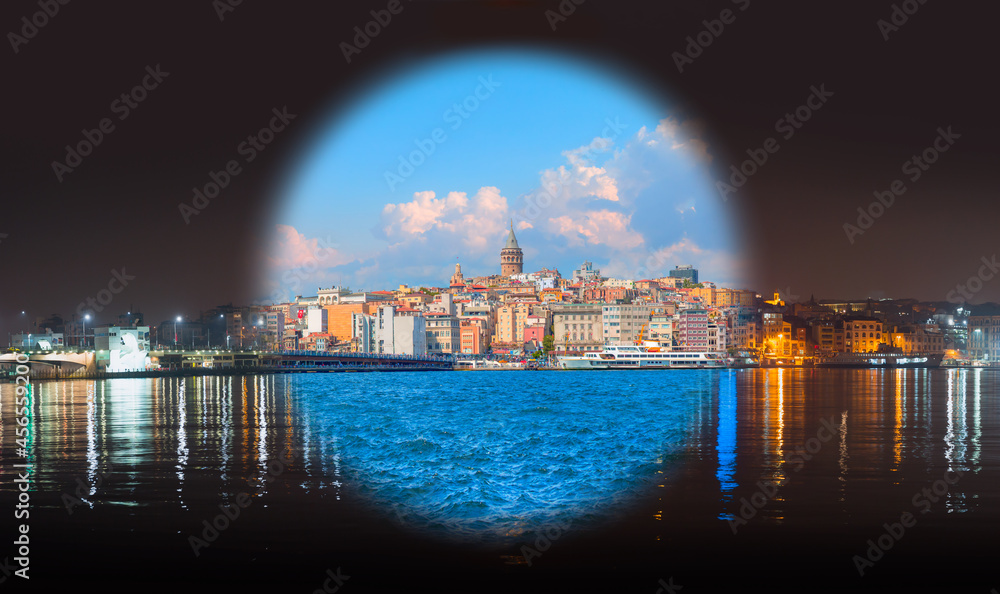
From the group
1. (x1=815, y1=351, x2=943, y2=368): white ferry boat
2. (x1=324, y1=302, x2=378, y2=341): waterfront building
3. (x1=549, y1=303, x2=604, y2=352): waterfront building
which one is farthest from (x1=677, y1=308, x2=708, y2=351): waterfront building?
(x1=324, y1=302, x2=378, y2=341): waterfront building

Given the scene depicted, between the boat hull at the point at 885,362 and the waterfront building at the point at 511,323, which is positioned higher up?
the waterfront building at the point at 511,323

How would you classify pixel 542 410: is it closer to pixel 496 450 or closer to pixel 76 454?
pixel 496 450

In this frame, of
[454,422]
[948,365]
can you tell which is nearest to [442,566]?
[454,422]

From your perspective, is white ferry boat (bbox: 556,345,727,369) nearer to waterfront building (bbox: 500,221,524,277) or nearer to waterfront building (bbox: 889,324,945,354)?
waterfront building (bbox: 889,324,945,354)

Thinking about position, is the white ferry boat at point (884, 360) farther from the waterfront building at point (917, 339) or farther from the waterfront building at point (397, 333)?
the waterfront building at point (397, 333)

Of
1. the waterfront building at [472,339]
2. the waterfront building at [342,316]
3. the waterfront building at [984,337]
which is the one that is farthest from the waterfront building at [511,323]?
the waterfront building at [984,337]
